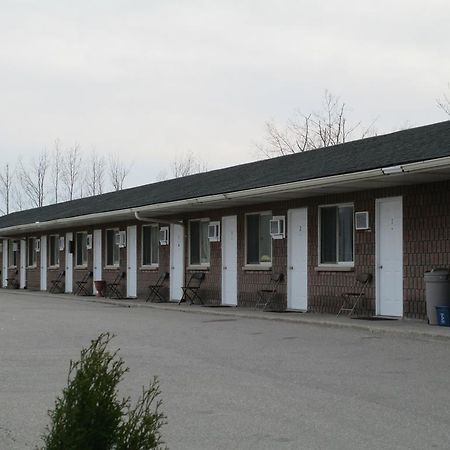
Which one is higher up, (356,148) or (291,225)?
(356,148)

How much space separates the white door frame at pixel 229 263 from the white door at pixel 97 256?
27.1 ft

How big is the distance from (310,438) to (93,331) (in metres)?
8.99

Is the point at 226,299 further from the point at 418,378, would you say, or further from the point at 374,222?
the point at 418,378

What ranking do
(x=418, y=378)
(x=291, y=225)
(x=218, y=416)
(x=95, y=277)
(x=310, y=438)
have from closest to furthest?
(x=310, y=438), (x=218, y=416), (x=418, y=378), (x=291, y=225), (x=95, y=277)

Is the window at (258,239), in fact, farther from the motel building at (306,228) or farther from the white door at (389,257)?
the white door at (389,257)

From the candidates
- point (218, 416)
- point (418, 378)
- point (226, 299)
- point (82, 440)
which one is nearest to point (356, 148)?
point (226, 299)

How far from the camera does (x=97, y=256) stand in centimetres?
2808

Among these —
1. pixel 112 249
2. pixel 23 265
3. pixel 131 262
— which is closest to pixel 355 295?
pixel 131 262

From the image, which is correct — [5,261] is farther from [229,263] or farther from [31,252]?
[229,263]

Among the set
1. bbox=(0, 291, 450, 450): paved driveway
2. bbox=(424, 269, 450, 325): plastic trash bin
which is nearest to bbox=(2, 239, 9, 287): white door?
bbox=(0, 291, 450, 450): paved driveway

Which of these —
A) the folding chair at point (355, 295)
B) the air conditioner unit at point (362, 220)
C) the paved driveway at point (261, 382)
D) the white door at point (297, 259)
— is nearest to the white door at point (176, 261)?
the white door at point (297, 259)

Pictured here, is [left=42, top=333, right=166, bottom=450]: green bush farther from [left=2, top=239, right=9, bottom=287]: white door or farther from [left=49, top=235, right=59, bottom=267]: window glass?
[left=2, top=239, right=9, bottom=287]: white door

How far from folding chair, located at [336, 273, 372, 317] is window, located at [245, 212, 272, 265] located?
10.1 feet

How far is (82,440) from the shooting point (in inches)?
143
